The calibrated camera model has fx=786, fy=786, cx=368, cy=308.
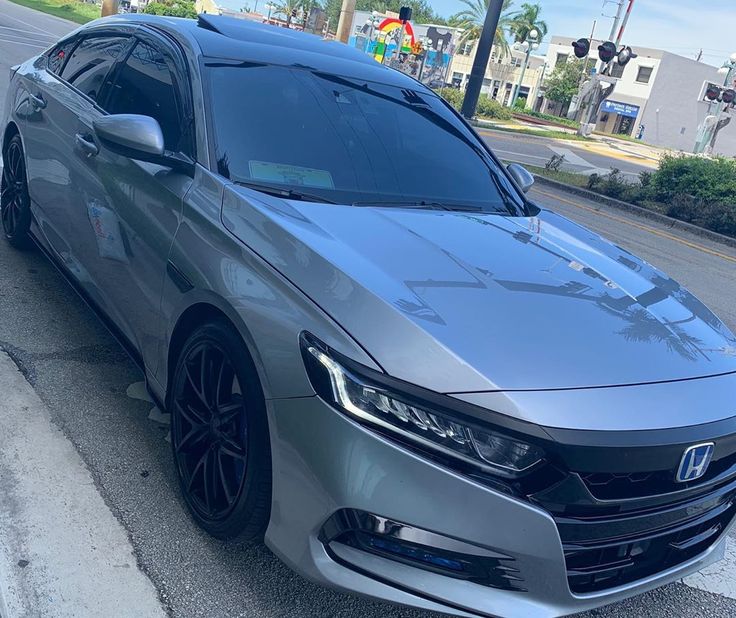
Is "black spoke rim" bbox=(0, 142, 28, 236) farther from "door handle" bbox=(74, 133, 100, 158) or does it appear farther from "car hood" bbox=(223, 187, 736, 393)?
"car hood" bbox=(223, 187, 736, 393)

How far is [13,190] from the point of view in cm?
503

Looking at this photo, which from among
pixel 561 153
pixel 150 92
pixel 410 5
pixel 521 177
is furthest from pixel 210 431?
pixel 410 5

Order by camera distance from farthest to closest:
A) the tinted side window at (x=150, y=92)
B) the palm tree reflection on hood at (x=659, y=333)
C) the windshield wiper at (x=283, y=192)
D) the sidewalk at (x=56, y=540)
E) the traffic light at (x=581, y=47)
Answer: the traffic light at (x=581, y=47) → the tinted side window at (x=150, y=92) → the windshield wiper at (x=283, y=192) → the palm tree reflection on hood at (x=659, y=333) → the sidewalk at (x=56, y=540)

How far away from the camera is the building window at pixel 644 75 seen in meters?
72.4

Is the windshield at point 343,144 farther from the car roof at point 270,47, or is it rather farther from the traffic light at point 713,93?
the traffic light at point 713,93

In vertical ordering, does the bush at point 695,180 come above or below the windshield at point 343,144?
below

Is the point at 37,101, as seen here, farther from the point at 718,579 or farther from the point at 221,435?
the point at 718,579

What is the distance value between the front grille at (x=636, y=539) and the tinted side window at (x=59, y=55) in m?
4.18

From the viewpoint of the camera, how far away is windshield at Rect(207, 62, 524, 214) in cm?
311

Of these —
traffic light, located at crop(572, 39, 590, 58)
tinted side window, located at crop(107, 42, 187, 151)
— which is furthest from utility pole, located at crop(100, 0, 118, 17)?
tinted side window, located at crop(107, 42, 187, 151)

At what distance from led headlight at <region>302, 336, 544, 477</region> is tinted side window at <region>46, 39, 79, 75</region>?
366 centimetres

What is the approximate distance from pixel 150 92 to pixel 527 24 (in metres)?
81.4

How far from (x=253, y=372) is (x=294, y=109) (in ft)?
4.80

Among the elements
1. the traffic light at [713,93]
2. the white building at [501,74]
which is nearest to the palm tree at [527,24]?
the white building at [501,74]
